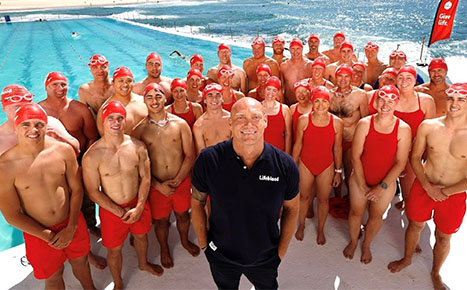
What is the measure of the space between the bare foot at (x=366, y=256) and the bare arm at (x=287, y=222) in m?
1.55

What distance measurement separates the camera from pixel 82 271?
9.86ft

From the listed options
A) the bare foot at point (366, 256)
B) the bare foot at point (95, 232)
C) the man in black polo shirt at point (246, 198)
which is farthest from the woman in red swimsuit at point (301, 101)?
the bare foot at point (95, 232)

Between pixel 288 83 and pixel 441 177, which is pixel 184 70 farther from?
pixel 441 177

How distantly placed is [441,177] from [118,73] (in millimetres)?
3480

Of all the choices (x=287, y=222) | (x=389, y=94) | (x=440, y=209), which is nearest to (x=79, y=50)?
(x=389, y=94)

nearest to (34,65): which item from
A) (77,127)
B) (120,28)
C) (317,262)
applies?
(120,28)

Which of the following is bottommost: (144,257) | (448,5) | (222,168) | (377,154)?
(144,257)

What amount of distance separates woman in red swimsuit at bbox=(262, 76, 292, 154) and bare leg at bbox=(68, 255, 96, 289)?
2277 mm

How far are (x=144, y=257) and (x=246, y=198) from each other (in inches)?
73.0

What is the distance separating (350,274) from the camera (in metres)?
3.31

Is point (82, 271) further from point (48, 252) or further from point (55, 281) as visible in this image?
point (48, 252)

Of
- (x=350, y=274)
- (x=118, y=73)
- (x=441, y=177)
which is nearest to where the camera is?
(x=441, y=177)

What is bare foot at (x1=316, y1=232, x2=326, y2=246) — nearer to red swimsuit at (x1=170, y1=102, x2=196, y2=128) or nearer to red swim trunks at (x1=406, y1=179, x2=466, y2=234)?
red swim trunks at (x1=406, y1=179, x2=466, y2=234)

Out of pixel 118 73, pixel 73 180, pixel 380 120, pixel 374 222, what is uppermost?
pixel 118 73
